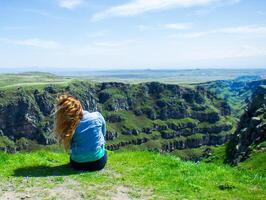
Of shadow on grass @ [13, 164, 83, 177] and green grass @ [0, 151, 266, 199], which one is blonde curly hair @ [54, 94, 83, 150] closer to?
shadow on grass @ [13, 164, 83, 177]

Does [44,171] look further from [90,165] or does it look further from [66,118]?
[66,118]

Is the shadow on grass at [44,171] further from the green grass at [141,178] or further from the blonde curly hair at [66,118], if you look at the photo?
the blonde curly hair at [66,118]

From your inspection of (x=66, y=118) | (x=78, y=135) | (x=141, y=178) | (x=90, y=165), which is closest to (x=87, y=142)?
(x=78, y=135)

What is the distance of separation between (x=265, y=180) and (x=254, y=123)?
115 m

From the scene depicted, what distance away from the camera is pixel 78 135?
2300 cm

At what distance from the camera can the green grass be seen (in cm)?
1888

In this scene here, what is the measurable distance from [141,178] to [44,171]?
18.0 feet

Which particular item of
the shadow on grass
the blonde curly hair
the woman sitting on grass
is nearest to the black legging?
the woman sitting on grass

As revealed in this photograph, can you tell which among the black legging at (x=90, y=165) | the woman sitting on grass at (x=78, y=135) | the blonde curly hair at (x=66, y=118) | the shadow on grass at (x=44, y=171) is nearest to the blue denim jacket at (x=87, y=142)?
the woman sitting on grass at (x=78, y=135)

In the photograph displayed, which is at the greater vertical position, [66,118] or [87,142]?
[66,118]

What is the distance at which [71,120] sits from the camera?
2278 centimetres

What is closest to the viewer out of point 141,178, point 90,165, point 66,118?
point 141,178

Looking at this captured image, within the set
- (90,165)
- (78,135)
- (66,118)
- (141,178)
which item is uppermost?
(66,118)

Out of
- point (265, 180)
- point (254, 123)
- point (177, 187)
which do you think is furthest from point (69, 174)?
point (254, 123)
